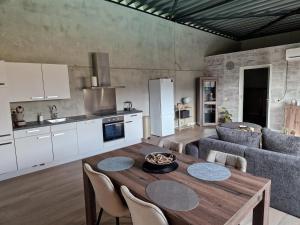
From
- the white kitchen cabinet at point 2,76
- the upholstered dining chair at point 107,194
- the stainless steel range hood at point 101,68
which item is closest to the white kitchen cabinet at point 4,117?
the white kitchen cabinet at point 2,76

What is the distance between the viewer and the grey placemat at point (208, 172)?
5.29ft

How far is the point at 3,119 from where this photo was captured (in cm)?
333

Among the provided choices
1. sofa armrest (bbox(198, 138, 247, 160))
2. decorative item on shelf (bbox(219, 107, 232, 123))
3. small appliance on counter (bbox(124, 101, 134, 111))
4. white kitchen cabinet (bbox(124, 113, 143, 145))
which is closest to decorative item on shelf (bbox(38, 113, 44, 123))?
white kitchen cabinet (bbox(124, 113, 143, 145))

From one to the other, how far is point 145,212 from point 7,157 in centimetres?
323

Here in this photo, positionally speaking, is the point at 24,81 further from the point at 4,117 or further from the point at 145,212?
the point at 145,212

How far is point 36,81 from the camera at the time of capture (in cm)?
387

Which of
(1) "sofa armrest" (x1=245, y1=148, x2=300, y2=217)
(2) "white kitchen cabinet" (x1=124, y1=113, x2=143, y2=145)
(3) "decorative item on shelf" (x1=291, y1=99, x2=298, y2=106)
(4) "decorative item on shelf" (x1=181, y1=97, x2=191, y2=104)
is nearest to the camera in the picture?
(1) "sofa armrest" (x1=245, y1=148, x2=300, y2=217)

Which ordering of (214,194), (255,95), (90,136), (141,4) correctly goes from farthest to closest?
(255,95) → (141,4) → (90,136) → (214,194)

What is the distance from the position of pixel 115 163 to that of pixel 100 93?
349cm

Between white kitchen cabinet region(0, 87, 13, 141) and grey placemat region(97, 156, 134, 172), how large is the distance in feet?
7.49

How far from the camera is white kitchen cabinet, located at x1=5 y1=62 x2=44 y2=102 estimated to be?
359 cm

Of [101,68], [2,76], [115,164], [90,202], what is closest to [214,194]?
[115,164]

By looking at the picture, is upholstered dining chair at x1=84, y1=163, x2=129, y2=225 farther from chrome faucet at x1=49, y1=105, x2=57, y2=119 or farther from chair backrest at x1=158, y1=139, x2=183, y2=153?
chrome faucet at x1=49, y1=105, x2=57, y2=119

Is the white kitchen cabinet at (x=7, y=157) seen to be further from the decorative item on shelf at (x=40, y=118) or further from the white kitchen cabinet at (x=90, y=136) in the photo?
the white kitchen cabinet at (x=90, y=136)
